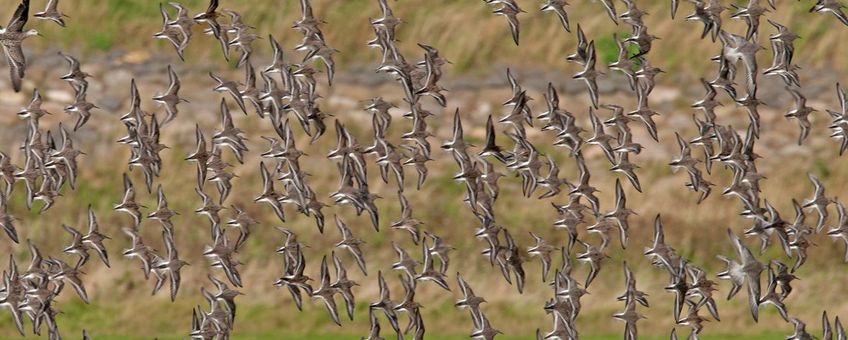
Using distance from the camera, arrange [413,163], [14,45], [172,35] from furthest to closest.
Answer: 1. [172,35]
2. [413,163]
3. [14,45]

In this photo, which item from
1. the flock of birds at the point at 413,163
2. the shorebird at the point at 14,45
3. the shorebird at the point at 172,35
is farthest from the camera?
the shorebird at the point at 172,35

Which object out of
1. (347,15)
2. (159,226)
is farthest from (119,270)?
(347,15)

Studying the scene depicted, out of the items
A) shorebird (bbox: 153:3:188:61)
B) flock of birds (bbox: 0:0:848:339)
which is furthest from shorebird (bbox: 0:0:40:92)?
shorebird (bbox: 153:3:188:61)

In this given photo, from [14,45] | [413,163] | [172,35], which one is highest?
[14,45]

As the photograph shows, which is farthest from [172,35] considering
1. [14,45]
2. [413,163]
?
[14,45]

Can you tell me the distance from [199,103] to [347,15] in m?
3.52

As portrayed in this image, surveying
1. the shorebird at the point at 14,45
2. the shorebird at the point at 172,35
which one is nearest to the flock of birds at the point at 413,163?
the shorebird at the point at 172,35

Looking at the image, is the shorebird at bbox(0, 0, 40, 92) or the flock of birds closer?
the shorebird at bbox(0, 0, 40, 92)

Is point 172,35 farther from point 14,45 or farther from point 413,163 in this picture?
point 14,45

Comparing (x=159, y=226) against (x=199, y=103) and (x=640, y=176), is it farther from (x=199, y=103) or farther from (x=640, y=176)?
(x=640, y=176)

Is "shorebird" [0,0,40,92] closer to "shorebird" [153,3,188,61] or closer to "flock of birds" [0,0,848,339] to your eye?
"flock of birds" [0,0,848,339]

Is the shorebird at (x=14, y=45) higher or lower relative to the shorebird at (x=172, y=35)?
higher

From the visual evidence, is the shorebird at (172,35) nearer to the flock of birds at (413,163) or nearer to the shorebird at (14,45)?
the flock of birds at (413,163)

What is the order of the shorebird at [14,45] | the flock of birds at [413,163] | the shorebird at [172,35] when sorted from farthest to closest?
the shorebird at [172,35] < the flock of birds at [413,163] < the shorebird at [14,45]
